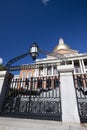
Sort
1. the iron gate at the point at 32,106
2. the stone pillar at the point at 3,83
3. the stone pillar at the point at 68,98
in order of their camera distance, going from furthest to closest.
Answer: the stone pillar at the point at 3,83
the iron gate at the point at 32,106
the stone pillar at the point at 68,98

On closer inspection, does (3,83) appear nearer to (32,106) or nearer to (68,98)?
(32,106)

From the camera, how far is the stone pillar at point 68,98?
387 centimetres

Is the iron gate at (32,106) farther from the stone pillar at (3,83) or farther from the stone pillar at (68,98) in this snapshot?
the stone pillar at (68,98)

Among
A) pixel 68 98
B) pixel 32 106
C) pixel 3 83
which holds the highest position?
pixel 3 83

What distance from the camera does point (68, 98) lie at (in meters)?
4.20

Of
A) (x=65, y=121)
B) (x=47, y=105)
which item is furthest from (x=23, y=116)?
(x=65, y=121)

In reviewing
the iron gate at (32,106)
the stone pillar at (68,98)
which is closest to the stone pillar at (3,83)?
the iron gate at (32,106)

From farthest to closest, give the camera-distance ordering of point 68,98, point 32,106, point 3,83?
point 3,83
point 32,106
point 68,98

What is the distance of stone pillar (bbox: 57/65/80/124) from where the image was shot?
387 centimetres

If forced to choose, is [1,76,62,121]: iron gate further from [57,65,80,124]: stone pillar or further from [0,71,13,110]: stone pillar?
[57,65,80,124]: stone pillar

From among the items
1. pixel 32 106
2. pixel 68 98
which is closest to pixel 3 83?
pixel 32 106

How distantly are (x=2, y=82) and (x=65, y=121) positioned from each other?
3852 mm

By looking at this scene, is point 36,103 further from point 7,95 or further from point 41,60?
point 41,60

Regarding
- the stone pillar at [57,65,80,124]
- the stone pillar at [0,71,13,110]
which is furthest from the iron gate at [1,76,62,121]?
the stone pillar at [57,65,80,124]
